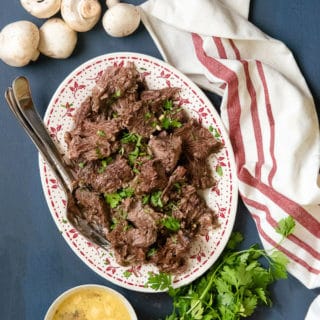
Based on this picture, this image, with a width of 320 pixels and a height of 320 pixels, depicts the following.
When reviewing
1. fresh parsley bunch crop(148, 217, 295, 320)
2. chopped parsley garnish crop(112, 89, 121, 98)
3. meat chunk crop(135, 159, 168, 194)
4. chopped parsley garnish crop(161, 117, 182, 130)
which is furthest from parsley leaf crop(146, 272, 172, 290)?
chopped parsley garnish crop(112, 89, 121, 98)

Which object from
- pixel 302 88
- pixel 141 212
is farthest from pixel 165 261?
pixel 302 88

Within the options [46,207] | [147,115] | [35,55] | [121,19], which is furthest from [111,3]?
[46,207]

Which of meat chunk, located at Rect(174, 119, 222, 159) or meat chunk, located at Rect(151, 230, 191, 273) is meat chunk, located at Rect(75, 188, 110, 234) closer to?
meat chunk, located at Rect(151, 230, 191, 273)

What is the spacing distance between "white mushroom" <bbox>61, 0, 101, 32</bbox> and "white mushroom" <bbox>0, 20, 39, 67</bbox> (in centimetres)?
15

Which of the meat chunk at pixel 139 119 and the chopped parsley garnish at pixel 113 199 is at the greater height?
the meat chunk at pixel 139 119

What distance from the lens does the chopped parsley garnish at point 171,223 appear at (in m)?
2.47

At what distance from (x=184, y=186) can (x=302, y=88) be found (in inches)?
25.9

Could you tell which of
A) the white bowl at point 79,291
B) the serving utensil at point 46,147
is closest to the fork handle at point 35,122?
the serving utensil at point 46,147

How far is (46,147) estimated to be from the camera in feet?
8.19

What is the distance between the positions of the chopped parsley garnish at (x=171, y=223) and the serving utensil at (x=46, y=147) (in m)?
0.27

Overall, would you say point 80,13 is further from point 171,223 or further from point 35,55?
point 171,223

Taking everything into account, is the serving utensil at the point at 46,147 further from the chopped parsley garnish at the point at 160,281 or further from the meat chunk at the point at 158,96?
the meat chunk at the point at 158,96

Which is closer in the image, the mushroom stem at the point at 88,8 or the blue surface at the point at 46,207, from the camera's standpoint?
the mushroom stem at the point at 88,8

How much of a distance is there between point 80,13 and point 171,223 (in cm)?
96
